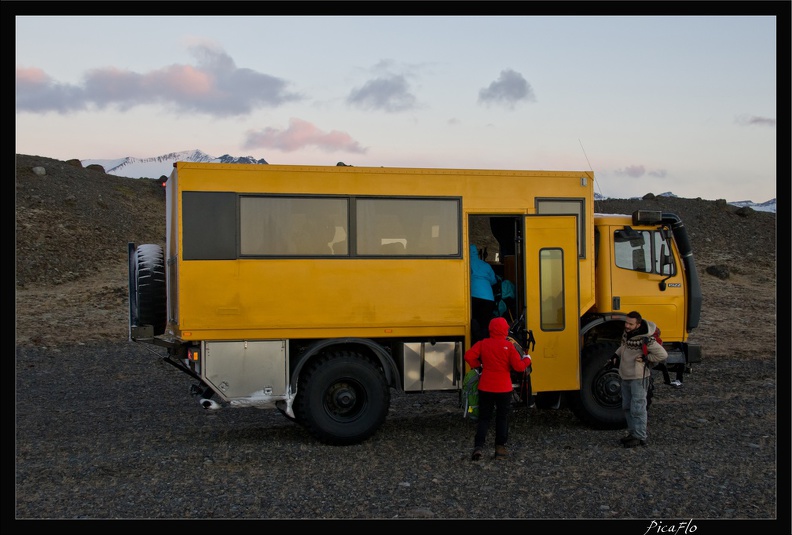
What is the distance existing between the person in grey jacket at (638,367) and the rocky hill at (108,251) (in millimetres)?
11418

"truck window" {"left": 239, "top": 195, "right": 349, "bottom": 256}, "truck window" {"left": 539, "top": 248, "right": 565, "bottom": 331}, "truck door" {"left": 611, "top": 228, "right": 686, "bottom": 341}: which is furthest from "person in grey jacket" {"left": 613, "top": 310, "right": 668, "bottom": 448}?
"truck window" {"left": 239, "top": 195, "right": 349, "bottom": 256}

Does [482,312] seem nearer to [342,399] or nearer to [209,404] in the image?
[342,399]

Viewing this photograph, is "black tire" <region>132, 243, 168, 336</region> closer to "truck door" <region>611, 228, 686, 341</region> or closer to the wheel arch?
the wheel arch

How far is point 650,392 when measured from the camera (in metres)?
10.3

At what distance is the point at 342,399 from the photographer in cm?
947

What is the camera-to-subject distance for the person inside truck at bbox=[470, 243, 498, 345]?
9.90 m

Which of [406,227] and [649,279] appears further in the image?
[649,279]

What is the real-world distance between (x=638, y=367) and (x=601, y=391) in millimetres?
1031

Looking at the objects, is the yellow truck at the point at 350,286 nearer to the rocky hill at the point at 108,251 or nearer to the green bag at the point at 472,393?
the green bag at the point at 472,393

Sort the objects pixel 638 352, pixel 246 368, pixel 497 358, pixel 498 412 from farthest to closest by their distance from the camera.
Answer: pixel 638 352, pixel 246 368, pixel 498 412, pixel 497 358

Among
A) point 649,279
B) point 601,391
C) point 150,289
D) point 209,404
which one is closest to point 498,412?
point 601,391

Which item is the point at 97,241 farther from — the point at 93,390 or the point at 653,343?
the point at 653,343
